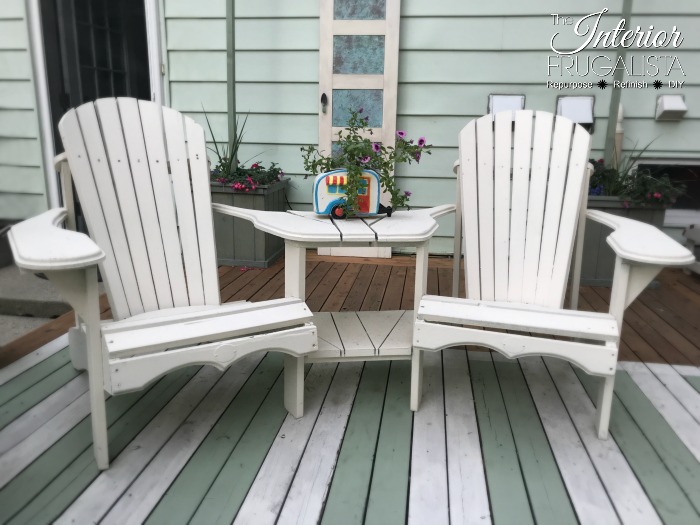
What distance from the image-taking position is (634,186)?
124 inches

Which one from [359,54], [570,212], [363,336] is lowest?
[363,336]

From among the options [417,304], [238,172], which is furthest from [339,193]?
[238,172]

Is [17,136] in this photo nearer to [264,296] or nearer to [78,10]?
[78,10]

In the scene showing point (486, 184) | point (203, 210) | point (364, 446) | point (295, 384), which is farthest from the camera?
point (486, 184)

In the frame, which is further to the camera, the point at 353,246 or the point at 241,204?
the point at 241,204

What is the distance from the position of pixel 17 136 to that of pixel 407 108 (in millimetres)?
2724

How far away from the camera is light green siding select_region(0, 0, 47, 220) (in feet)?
11.8

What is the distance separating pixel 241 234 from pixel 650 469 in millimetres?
2647

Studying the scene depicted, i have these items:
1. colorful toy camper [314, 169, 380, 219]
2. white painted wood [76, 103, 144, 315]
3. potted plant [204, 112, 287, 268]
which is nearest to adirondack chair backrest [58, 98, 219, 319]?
white painted wood [76, 103, 144, 315]

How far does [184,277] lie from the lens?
187 cm

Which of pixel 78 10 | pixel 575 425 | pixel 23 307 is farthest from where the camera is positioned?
pixel 78 10

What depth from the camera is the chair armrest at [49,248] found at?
47.4 inches

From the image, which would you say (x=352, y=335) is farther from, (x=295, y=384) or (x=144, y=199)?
(x=144, y=199)

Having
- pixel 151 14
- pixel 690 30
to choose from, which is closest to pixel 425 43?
pixel 690 30
